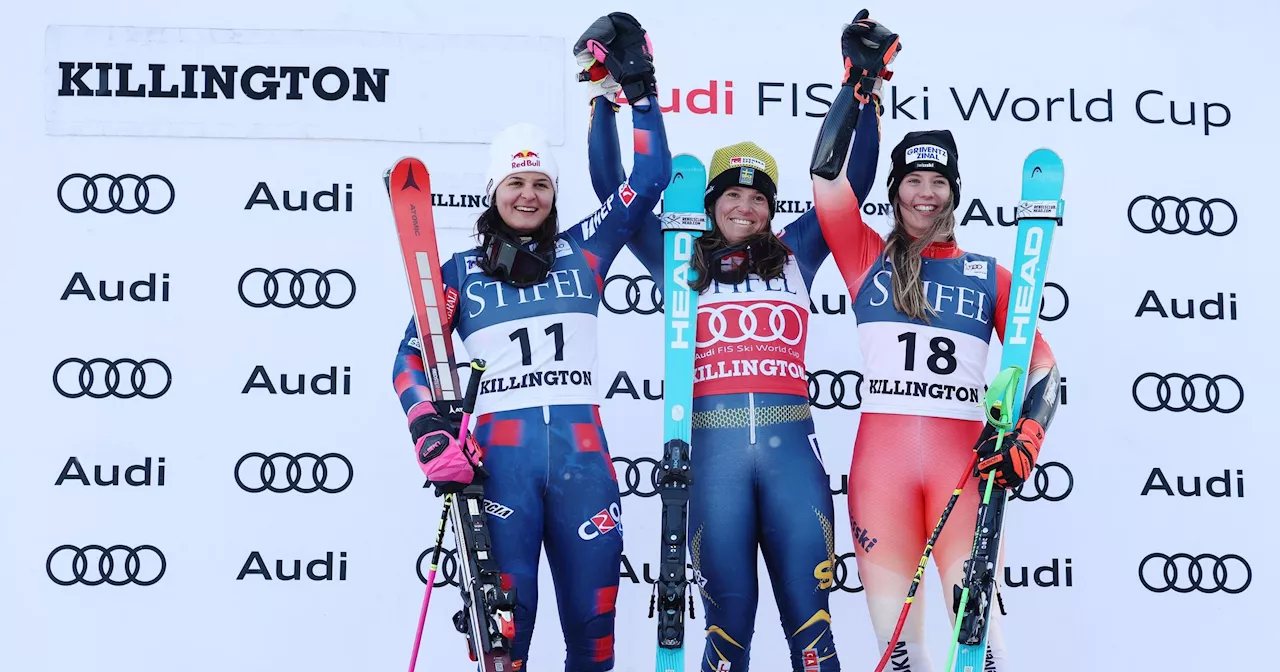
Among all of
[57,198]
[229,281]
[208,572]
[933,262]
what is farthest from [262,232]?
[933,262]

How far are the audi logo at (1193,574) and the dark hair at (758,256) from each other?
7.18 ft

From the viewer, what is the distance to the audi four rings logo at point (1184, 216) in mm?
4945

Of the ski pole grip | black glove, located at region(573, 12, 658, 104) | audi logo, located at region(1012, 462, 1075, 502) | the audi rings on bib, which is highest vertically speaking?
black glove, located at region(573, 12, 658, 104)

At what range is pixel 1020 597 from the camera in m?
4.80

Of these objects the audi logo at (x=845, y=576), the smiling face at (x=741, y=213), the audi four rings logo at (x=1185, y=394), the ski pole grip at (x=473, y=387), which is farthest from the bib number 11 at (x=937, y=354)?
the audi four rings logo at (x=1185, y=394)

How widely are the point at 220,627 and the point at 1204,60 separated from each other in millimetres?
4463

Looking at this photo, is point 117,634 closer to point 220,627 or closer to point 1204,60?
point 220,627

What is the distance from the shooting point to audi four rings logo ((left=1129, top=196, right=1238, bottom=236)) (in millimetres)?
4945

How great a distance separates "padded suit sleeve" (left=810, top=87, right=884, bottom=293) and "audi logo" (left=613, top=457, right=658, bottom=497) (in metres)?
1.29

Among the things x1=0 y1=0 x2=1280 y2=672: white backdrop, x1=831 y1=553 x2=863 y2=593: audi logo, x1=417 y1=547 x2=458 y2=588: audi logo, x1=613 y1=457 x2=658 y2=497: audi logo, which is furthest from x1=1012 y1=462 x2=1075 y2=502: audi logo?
x1=417 y1=547 x2=458 y2=588: audi logo

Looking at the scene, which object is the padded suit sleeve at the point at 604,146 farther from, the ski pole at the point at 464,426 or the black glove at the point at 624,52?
the ski pole at the point at 464,426

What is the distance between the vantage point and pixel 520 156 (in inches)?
143

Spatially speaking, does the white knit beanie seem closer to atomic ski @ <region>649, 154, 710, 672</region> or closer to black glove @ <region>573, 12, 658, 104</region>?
black glove @ <region>573, 12, 658, 104</region>

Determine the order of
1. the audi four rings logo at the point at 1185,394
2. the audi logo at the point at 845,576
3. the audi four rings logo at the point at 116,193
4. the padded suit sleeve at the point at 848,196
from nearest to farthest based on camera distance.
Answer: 1. the padded suit sleeve at the point at 848,196
2. the audi four rings logo at the point at 116,193
3. the audi logo at the point at 845,576
4. the audi four rings logo at the point at 1185,394
